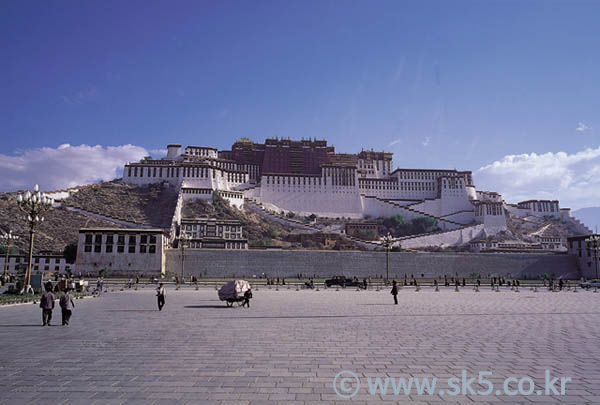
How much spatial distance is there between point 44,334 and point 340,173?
82.4 metres

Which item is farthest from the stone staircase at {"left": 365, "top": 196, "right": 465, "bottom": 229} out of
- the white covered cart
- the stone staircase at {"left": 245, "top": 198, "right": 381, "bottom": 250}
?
the white covered cart

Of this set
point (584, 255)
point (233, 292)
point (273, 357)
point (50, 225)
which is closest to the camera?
point (273, 357)

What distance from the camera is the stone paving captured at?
4.85 meters

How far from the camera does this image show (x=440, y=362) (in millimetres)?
6438

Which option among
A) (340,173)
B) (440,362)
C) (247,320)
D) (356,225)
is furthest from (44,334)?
(340,173)

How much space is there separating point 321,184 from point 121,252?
49.9m

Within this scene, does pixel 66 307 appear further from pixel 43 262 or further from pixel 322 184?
pixel 322 184

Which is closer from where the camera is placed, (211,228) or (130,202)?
(211,228)

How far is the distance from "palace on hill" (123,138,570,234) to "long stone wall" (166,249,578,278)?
19.1 metres

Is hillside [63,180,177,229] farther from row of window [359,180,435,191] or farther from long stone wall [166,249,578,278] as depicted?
row of window [359,180,435,191]

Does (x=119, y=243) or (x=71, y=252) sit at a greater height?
(x=119, y=243)

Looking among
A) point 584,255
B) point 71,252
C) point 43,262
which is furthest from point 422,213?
point 43,262

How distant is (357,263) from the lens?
5238 centimetres

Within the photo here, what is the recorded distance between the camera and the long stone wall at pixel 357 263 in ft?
163
